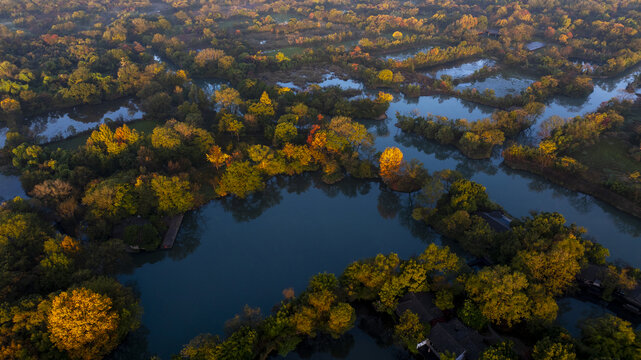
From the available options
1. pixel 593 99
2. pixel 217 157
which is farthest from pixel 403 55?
pixel 217 157

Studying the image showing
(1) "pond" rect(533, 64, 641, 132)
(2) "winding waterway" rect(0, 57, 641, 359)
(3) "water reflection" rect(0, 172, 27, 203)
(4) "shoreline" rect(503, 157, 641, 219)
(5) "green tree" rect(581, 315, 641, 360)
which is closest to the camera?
(5) "green tree" rect(581, 315, 641, 360)

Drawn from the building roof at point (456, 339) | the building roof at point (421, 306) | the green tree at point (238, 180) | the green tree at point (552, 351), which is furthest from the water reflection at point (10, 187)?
the green tree at point (552, 351)

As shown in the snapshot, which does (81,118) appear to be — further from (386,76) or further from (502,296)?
(502,296)

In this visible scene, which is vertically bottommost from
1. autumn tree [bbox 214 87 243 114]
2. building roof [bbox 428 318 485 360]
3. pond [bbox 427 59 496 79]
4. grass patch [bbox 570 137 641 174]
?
grass patch [bbox 570 137 641 174]

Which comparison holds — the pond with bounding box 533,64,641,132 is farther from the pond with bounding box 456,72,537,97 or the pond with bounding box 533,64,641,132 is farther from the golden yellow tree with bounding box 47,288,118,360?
the golden yellow tree with bounding box 47,288,118,360

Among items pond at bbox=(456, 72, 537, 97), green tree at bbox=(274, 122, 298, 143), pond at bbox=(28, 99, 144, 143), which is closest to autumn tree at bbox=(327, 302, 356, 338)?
green tree at bbox=(274, 122, 298, 143)

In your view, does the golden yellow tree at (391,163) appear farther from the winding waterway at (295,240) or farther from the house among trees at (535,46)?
the house among trees at (535,46)

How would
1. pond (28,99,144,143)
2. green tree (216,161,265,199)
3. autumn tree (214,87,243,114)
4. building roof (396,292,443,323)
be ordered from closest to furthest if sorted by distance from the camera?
building roof (396,292,443,323), green tree (216,161,265,199), pond (28,99,144,143), autumn tree (214,87,243,114)
